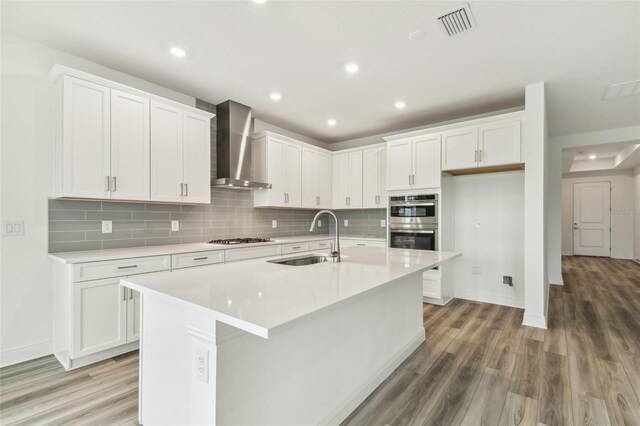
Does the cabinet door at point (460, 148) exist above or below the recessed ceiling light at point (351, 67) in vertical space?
below

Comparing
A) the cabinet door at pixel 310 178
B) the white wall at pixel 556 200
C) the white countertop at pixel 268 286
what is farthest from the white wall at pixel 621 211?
the white countertop at pixel 268 286

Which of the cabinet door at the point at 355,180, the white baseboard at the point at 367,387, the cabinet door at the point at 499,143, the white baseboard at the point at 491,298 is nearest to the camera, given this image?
the white baseboard at the point at 367,387

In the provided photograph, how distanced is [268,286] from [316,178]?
3.76m

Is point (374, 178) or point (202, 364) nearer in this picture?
point (202, 364)

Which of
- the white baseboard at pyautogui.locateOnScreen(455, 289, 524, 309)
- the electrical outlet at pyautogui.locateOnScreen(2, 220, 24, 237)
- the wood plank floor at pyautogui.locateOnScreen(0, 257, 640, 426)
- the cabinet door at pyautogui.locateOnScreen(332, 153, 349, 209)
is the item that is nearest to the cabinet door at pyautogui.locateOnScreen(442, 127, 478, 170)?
the cabinet door at pyautogui.locateOnScreen(332, 153, 349, 209)

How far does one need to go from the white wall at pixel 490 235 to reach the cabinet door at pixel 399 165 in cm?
77

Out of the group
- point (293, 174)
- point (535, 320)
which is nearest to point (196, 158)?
point (293, 174)

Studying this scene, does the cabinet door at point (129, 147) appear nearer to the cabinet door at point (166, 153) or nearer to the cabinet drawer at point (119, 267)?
the cabinet door at point (166, 153)

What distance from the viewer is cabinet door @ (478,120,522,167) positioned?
11.6ft

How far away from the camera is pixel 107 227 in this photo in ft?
9.68

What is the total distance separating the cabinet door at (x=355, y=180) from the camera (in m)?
5.10

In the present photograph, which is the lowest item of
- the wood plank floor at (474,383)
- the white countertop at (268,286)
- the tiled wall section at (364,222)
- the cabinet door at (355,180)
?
the wood plank floor at (474,383)

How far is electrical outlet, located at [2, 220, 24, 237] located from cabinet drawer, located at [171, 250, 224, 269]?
1164 mm

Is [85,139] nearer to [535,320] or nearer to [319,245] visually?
[319,245]
